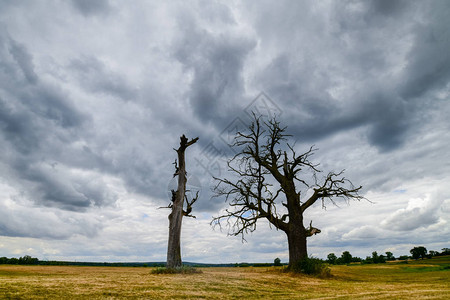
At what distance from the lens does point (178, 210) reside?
18.6m

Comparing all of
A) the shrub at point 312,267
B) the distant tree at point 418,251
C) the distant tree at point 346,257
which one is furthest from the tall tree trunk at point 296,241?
the distant tree at point 418,251

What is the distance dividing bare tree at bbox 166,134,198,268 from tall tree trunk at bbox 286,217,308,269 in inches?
274

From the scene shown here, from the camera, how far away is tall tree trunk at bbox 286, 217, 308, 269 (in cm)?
1839

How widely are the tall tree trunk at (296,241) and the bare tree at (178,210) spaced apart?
696cm

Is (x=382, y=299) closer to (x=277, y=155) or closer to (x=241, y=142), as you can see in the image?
(x=277, y=155)

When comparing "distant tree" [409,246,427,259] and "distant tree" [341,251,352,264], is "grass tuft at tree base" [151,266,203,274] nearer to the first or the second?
"distant tree" [341,251,352,264]

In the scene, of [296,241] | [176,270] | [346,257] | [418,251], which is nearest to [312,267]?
[296,241]

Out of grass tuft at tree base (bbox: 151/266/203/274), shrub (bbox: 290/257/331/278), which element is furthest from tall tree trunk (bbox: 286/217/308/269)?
grass tuft at tree base (bbox: 151/266/203/274)

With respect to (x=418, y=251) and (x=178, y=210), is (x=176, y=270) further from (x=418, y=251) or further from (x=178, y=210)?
(x=418, y=251)

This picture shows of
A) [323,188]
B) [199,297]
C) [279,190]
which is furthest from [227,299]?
[323,188]

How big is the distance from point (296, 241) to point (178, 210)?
8102mm

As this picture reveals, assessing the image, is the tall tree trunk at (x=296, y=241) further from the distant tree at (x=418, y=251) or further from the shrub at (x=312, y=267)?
the distant tree at (x=418, y=251)

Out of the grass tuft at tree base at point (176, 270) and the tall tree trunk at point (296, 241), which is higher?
the tall tree trunk at point (296, 241)

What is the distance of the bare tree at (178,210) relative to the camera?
57.8 ft
